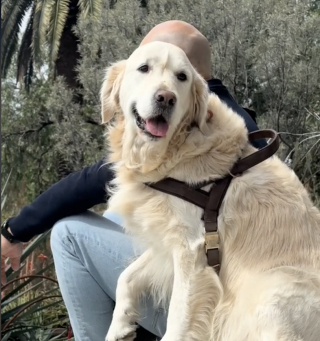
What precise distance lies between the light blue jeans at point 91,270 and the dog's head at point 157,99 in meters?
0.37

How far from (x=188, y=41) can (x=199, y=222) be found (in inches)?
39.2

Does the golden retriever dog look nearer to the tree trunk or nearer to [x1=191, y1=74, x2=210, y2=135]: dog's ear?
[x1=191, y1=74, x2=210, y2=135]: dog's ear

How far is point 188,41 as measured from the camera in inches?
115

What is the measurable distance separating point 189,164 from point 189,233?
1.00 feet

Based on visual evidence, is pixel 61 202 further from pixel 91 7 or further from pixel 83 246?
pixel 91 7

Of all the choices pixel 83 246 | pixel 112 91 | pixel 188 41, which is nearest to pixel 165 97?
pixel 112 91

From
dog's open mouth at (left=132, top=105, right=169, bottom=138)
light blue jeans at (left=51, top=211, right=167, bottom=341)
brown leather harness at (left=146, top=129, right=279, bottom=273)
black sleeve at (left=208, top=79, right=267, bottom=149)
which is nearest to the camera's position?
brown leather harness at (left=146, top=129, right=279, bottom=273)

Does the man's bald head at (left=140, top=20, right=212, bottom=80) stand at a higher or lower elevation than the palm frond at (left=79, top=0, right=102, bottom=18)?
lower

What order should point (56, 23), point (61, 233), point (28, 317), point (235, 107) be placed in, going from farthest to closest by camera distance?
point (56, 23) < point (28, 317) < point (235, 107) < point (61, 233)

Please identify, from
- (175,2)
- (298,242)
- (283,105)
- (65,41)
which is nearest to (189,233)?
(298,242)

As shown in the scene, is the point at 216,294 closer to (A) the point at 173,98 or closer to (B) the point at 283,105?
(A) the point at 173,98

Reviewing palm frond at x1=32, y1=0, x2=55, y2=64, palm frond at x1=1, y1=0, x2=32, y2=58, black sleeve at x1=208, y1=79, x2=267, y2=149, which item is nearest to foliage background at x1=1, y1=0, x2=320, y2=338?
palm frond at x1=32, y1=0, x2=55, y2=64

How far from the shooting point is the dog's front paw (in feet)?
8.23

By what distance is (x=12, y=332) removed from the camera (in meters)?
4.00
